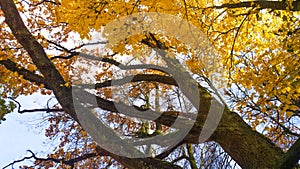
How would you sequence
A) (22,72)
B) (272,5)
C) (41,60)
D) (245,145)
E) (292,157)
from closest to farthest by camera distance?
(272,5)
(292,157)
(245,145)
(41,60)
(22,72)

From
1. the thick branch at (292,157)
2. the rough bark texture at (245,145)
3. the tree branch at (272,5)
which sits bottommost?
the thick branch at (292,157)

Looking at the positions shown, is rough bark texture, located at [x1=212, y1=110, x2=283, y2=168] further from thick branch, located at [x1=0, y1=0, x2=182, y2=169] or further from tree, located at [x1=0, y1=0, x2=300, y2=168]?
thick branch, located at [x1=0, y1=0, x2=182, y2=169]

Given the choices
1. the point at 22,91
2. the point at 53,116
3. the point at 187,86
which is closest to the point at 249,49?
the point at 187,86

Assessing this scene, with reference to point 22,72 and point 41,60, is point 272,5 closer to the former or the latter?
point 41,60

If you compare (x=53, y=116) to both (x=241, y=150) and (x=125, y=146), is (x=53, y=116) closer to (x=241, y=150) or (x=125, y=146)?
(x=125, y=146)

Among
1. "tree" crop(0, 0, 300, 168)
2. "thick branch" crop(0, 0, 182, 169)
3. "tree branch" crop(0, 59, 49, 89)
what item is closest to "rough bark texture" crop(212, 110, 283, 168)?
"tree" crop(0, 0, 300, 168)

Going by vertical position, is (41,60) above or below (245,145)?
above

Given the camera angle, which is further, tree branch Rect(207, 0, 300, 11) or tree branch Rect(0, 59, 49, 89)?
tree branch Rect(0, 59, 49, 89)

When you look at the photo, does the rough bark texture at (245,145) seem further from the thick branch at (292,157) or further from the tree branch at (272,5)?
the tree branch at (272,5)

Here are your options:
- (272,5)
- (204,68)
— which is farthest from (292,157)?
(204,68)

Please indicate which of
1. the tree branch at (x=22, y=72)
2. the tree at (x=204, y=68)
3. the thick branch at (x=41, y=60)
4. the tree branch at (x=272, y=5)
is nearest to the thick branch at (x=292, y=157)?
the tree at (x=204, y=68)

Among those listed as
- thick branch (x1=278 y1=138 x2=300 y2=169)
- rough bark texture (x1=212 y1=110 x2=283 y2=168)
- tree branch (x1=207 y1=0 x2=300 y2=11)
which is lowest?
thick branch (x1=278 y1=138 x2=300 y2=169)

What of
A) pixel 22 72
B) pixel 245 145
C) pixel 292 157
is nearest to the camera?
pixel 292 157

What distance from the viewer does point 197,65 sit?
7.66 metres
